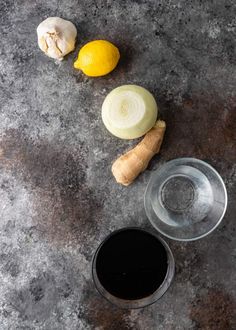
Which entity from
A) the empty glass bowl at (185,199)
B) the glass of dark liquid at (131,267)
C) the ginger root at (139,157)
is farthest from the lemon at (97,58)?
the glass of dark liquid at (131,267)

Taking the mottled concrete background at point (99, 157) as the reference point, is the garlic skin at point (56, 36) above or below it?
above

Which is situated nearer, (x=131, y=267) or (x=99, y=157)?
(x=131, y=267)

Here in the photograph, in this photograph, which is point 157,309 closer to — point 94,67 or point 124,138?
point 124,138

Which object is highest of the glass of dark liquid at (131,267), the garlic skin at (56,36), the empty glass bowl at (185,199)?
the garlic skin at (56,36)

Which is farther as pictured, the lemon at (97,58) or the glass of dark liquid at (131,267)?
the lemon at (97,58)

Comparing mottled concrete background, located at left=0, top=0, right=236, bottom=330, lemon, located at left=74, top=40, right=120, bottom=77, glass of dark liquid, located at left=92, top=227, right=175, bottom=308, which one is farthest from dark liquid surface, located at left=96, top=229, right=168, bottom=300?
lemon, located at left=74, top=40, right=120, bottom=77

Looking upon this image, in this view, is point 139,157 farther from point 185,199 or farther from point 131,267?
point 131,267

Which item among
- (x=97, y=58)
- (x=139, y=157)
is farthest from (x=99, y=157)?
(x=97, y=58)

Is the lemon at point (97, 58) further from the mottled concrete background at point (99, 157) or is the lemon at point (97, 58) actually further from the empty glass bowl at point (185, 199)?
the empty glass bowl at point (185, 199)
